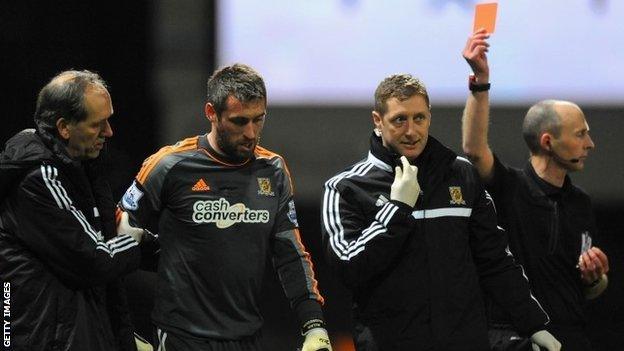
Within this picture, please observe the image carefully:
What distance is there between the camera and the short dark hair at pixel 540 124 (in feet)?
14.0

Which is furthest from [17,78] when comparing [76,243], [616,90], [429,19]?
[616,90]

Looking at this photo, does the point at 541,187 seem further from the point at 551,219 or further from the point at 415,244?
the point at 415,244

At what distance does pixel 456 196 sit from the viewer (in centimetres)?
373

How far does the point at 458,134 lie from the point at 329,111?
604 mm

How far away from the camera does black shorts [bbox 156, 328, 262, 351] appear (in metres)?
3.69

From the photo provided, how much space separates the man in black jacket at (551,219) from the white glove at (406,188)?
481 millimetres

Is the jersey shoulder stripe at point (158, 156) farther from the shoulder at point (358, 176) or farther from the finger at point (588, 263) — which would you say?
the finger at point (588, 263)

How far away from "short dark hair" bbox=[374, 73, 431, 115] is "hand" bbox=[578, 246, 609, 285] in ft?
2.82

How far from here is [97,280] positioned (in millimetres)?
3447

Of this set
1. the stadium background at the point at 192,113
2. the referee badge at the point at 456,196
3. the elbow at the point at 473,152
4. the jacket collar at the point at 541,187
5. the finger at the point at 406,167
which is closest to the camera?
the finger at the point at 406,167

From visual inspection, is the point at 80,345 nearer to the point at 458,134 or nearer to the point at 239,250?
the point at 239,250

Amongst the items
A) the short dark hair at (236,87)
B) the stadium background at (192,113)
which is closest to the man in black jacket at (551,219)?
the short dark hair at (236,87)

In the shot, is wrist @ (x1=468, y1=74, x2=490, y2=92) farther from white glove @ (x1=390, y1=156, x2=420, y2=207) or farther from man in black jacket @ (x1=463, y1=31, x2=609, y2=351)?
white glove @ (x1=390, y1=156, x2=420, y2=207)

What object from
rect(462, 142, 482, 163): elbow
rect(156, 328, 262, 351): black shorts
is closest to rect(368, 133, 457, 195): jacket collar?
rect(462, 142, 482, 163): elbow
